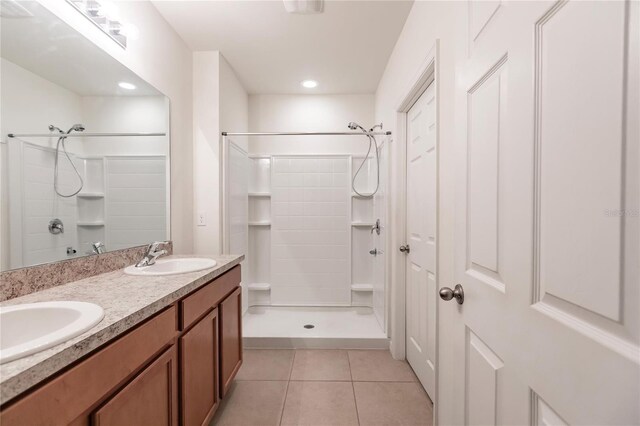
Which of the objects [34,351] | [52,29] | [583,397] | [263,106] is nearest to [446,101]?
[583,397]

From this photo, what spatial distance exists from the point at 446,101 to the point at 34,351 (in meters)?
1.62

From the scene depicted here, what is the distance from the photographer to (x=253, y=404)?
1.74 m

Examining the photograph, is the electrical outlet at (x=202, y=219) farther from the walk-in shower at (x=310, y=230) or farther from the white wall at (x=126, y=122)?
the walk-in shower at (x=310, y=230)

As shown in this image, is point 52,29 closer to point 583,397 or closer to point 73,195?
point 73,195

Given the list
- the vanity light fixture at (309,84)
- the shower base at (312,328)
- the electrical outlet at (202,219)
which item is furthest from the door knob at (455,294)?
the vanity light fixture at (309,84)

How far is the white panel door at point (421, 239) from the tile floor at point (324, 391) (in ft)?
0.52

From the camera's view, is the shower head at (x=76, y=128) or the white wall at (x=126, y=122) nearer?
the shower head at (x=76, y=128)

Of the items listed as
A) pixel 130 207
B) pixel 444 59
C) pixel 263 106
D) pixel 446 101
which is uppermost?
pixel 263 106

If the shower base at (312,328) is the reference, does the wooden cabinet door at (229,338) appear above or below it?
above

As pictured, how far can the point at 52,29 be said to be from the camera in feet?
3.87

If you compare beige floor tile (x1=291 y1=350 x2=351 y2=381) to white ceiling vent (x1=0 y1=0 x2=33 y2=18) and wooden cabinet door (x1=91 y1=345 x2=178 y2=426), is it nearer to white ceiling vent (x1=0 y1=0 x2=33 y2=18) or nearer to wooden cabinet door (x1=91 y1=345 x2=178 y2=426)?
wooden cabinet door (x1=91 y1=345 x2=178 y2=426)

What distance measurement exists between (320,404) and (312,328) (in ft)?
3.02

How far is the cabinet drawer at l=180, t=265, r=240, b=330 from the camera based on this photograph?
1199 millimetres

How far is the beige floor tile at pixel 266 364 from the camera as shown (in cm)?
202
